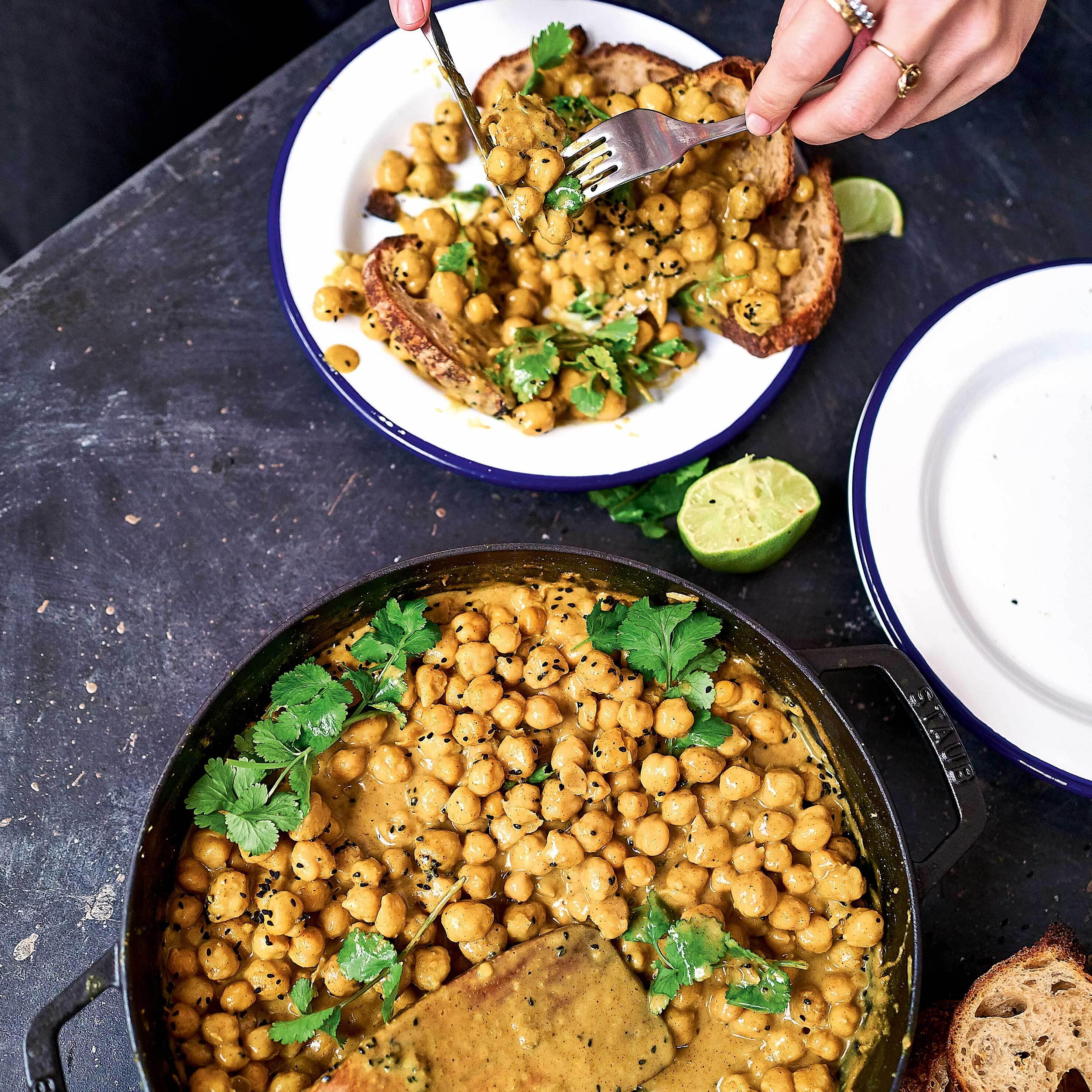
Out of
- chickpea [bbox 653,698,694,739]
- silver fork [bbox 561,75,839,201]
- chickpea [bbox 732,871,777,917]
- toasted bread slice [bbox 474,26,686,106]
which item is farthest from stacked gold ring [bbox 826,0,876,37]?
chickpea [bbox 732,871,777,917]

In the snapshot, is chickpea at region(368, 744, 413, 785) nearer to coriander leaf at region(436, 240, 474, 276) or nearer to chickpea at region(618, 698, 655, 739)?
chickpea at region(618, 698, 655, 739)

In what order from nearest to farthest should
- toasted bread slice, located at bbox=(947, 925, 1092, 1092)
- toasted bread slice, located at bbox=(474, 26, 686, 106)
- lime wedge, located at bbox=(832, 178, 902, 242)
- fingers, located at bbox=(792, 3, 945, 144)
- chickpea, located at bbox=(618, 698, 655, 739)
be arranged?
fingers, located at bbox=(792, 3, 945, 144) < chickpea, located at bbox=(618, 698, 655, 739) < toasted bread slice, located at bbox=(947, 925, 1092, 1092) < toasted bread slice, located at bbox=(474, 26, 686, 106) < lime wedge, located at bbox=(832, 178, 902, 242)

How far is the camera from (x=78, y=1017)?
98.2 inches

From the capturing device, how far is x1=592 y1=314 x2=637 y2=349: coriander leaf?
266 cm

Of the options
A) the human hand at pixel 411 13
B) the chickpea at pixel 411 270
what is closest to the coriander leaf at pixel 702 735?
the chickpea at pixel 411 270

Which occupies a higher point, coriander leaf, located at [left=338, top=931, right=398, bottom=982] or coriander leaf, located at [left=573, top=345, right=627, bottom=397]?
coriander leaf, located at [left=573, top=345, right=627, bottom=397]

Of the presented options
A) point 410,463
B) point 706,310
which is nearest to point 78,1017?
point 410,463

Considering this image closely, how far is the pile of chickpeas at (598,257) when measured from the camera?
8.67 feet

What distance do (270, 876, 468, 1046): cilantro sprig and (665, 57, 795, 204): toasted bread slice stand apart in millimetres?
2195

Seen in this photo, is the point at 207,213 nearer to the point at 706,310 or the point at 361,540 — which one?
the point at 361,540

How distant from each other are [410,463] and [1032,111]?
2.39 meters

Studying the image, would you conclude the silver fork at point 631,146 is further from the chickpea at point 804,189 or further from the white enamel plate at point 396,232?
the white enamel plate at point 396,232

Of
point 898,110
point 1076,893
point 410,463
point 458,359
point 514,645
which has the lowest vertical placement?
point 1076,893

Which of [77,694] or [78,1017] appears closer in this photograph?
[78,1017]
